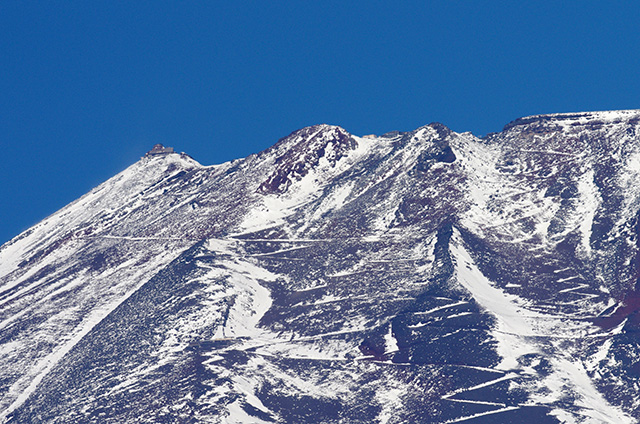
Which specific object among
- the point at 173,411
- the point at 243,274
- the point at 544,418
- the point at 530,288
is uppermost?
the point at 243,274

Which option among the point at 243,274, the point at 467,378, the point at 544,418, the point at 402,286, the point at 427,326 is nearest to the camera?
the point at 544,418

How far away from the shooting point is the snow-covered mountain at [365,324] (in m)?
142

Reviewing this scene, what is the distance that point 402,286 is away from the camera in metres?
169

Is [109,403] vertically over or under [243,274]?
under

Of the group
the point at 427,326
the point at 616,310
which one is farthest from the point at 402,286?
the point at 616,310

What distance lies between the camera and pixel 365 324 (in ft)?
526

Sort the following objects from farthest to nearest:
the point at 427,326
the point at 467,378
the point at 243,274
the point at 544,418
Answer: the point at 243,274 < the point at 427,326 < the point at 467,378 < the point at 544,418

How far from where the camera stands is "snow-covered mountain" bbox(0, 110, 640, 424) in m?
142

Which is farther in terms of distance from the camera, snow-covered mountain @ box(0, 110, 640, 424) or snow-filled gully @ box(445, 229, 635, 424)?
snow-covered mountain @ box(0, 110, 640, 424)

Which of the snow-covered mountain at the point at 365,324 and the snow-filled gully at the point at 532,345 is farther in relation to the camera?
the snow-covered mountain at the point at 365,324

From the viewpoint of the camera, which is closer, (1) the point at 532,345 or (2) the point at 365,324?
(1) the point at 532,345

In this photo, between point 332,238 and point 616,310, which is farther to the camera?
point 332,238

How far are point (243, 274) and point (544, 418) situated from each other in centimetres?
5690

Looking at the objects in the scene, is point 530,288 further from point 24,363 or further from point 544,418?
point 24,363
